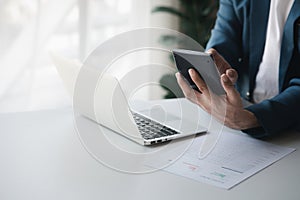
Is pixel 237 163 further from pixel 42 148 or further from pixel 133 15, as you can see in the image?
pixel 133 15

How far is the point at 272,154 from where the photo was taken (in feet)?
4.01

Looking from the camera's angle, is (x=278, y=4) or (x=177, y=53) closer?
(x=177, y=53)

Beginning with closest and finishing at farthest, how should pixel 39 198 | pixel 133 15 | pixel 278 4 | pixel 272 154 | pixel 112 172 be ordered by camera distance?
pixel 39 198 → pixel 112 172 → pixel 272 154 → pixel 278 4 → pixel 133 15

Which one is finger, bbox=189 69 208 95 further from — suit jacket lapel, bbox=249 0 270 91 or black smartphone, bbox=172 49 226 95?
suit jacket lapel, bbox=249 0 270 91

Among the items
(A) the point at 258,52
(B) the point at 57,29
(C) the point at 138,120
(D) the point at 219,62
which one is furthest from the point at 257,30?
(B) the point at 57,29

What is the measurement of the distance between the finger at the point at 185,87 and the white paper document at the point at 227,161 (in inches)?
5.2

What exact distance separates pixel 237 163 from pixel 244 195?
0.16m

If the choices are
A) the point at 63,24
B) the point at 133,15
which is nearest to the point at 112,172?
the point at 63,24

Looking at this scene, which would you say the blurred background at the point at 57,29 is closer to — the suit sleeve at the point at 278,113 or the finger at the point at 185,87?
the finger at the point at 185,87

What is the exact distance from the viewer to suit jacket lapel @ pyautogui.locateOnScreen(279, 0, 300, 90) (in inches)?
60.3

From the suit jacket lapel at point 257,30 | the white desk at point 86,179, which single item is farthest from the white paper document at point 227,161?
the suit jacket lapel at point 257,30

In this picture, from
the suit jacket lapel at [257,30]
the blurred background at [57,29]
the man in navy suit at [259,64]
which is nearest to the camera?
the man in navy suit at [259,64]

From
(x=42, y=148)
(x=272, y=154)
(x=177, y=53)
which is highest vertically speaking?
(x=177, y=53)

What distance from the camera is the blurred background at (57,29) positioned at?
257 cm
